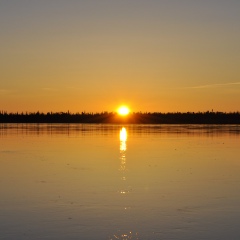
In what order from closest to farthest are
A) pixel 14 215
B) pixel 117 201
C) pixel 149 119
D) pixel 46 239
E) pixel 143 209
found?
1. pixel 46 239
2. pixel 14 215
3. pixel 143 209
4. pixel 117 201
5. pixel 149 119

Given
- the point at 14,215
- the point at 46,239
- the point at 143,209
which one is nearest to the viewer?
the point at 46,239

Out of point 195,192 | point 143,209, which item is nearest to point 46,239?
point 143,209

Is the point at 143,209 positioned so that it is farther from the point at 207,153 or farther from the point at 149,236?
the point at 207,153

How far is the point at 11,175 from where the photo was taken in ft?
50.2

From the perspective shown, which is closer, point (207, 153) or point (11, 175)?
point (11, 175)

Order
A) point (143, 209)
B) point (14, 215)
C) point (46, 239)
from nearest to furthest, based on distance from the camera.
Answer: point (46, 239) → point (14, 215) → point (143, 209)

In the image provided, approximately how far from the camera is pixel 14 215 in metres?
9.50

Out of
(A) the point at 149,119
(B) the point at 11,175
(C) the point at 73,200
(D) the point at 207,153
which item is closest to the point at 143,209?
(C) the point at 73,200

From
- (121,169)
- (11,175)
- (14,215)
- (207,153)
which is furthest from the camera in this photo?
(207,153)

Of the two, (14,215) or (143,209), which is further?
(143,209)

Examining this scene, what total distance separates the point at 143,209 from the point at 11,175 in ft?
21.3

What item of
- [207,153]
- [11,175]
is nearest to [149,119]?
[207,153]

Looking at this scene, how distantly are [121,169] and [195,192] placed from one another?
16.9ft

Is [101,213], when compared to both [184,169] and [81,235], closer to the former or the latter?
[81,235]
